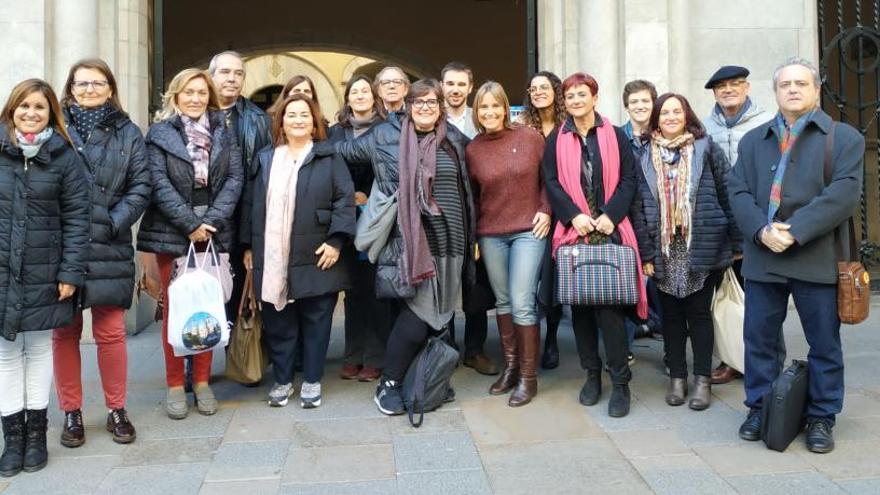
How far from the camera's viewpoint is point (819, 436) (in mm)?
3541

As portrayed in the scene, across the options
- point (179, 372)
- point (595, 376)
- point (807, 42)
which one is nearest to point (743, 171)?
point (595, 376)

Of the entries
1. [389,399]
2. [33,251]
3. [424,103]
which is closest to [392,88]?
[424,103]

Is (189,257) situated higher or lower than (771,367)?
higher

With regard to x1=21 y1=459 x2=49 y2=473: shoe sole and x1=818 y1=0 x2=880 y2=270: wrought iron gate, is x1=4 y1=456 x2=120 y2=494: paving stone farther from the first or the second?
x1=818 y1=0 x2=880 y2=270: wrought iron gate

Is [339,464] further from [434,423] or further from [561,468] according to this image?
[561,468]

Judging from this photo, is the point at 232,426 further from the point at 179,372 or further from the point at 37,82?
the point at 37,82

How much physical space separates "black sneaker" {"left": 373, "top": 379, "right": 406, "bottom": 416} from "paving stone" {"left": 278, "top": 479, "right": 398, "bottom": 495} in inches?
35.5

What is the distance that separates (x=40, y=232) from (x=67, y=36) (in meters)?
3.30

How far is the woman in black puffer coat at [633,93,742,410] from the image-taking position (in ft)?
13.6

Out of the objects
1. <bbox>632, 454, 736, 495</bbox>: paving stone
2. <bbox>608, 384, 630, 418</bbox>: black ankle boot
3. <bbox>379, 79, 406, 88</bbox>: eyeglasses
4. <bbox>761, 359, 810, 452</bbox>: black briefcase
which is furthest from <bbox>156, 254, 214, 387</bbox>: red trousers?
<bbox>761, 359, 810, 452</bbox>: black briefcase

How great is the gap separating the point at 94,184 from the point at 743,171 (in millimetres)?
3103

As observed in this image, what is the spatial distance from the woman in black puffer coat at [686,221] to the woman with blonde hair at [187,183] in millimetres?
2228

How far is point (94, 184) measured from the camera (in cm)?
370

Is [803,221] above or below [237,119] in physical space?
below
